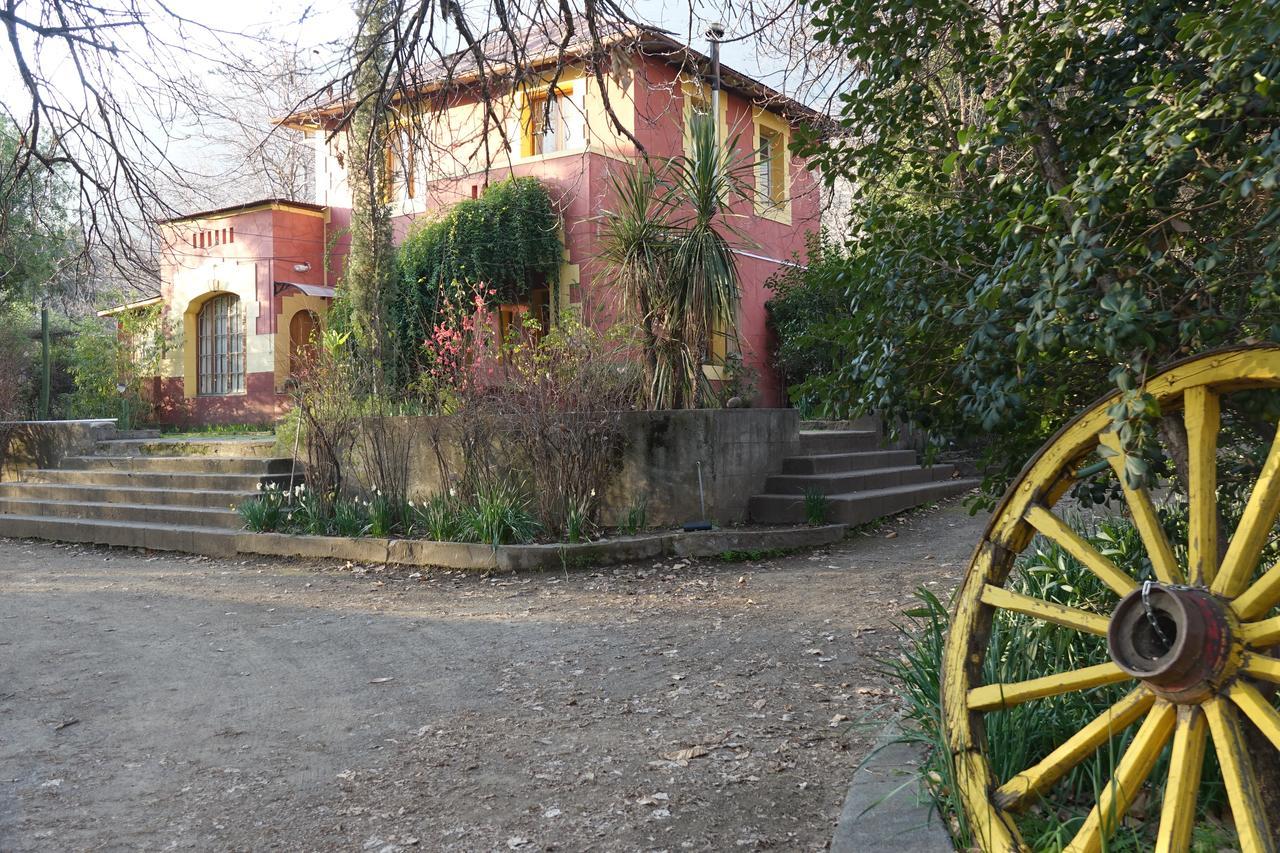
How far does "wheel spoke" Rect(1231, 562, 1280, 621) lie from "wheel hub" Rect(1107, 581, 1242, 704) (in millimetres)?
30

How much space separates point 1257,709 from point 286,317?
62.9ft

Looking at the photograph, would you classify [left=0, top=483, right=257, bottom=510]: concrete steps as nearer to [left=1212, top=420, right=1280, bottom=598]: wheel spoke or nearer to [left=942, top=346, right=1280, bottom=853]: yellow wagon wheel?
[left=942, top=346, right=1280, bottom=853]: yellow wagon wheel

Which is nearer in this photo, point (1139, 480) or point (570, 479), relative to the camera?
point (1139, 480)

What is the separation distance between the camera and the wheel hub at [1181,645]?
203cm

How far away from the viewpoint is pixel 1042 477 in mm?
2500

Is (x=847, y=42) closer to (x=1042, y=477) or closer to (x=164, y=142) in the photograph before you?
(x=1042, y=477)

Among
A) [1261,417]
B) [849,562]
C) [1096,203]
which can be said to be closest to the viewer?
[1096,203]

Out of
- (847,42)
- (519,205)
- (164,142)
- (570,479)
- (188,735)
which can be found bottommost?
(188,735)

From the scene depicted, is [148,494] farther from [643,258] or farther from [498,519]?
[643,258]

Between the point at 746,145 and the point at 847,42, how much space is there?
15.2 meters

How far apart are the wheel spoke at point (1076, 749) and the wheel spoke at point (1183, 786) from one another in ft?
0.42

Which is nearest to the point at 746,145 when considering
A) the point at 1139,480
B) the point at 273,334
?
the point at 273,334

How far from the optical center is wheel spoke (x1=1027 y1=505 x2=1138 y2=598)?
233cm

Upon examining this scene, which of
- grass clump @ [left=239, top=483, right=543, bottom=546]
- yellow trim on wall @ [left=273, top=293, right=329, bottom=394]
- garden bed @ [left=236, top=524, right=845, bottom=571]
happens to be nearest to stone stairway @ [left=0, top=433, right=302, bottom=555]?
grass clump @ [left=239, top=483, right=543, bottom=546]
